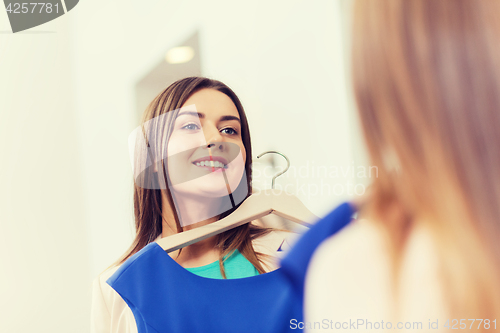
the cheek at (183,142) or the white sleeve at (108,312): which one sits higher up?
the cheek at (183,142)

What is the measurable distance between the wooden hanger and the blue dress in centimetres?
3

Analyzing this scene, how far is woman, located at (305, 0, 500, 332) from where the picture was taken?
0.32m

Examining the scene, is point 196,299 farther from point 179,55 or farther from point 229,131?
point 179,55

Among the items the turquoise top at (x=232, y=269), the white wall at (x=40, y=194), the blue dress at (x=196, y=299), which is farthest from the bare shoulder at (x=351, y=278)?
the white wall at (x=40, y=194)

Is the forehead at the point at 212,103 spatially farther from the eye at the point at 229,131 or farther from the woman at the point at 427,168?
the woman at the point at 427,168

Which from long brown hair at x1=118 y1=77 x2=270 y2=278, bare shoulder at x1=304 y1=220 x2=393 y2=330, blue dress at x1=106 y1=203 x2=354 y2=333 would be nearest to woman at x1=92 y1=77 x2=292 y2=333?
long brown hair at x1=118 y1=77 x2=270 y2=278

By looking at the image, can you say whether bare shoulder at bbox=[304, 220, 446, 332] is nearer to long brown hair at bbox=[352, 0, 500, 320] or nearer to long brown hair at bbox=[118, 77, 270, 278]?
long brown hair at bbox=[352, 0, 500, 320]

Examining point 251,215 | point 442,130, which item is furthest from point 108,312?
point 442,130

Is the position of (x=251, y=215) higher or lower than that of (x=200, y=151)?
lower

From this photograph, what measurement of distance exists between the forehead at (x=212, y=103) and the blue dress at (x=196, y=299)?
31cm

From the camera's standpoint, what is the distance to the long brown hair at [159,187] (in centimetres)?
78

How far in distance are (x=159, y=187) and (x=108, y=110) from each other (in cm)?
24

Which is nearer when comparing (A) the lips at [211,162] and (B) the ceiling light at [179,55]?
(A) the lips at [211,162]

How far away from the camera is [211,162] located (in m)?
0.79
